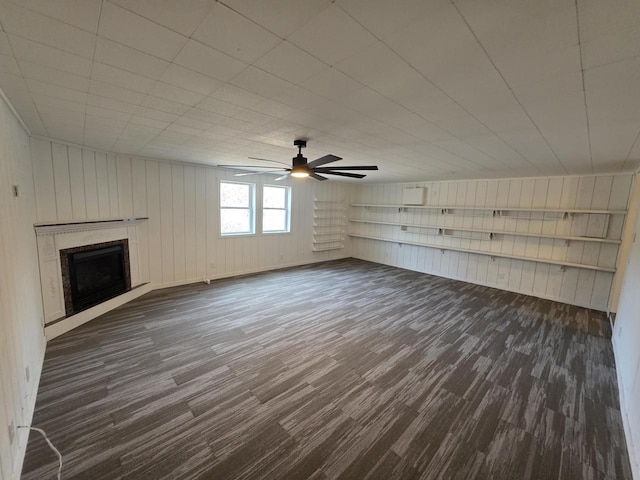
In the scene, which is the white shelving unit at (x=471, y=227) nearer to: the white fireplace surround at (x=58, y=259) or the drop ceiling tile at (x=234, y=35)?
the drop ceiling tile at (x=234, y=35)

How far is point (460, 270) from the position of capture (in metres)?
6.15

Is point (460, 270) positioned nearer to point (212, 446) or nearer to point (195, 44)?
point (212, 446)

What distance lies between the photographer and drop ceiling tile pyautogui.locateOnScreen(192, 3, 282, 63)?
105 cm

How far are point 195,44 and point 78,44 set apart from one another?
0.57 m

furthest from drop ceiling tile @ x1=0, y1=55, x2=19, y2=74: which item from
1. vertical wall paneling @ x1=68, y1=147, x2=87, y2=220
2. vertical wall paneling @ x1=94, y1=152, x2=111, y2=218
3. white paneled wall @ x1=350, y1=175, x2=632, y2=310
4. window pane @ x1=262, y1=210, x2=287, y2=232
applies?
white paneled wall @ x1=350, y1=175, x2=632, y2=310

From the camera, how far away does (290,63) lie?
1.39 metres

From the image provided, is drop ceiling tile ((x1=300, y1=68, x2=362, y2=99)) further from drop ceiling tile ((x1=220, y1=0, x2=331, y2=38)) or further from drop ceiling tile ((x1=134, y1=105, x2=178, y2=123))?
drop ceiling tile ((x1=134, y1=105, x2=178, y2=123))

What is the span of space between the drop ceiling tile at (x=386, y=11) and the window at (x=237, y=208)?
16.6ft

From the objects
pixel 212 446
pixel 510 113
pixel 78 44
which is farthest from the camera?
pixel 510 113

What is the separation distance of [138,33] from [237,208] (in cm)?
483

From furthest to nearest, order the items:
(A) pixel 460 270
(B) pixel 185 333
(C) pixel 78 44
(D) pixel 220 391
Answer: (A) pixel 460 270, (B) pixel 185 333, (D) pixel 220 391, (C) pixel 78 44

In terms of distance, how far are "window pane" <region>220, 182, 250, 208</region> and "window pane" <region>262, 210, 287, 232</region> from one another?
0.58 metres

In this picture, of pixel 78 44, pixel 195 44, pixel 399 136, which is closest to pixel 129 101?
pixel 78 44

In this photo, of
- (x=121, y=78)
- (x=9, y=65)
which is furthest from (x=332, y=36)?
(x=9, y=65)
